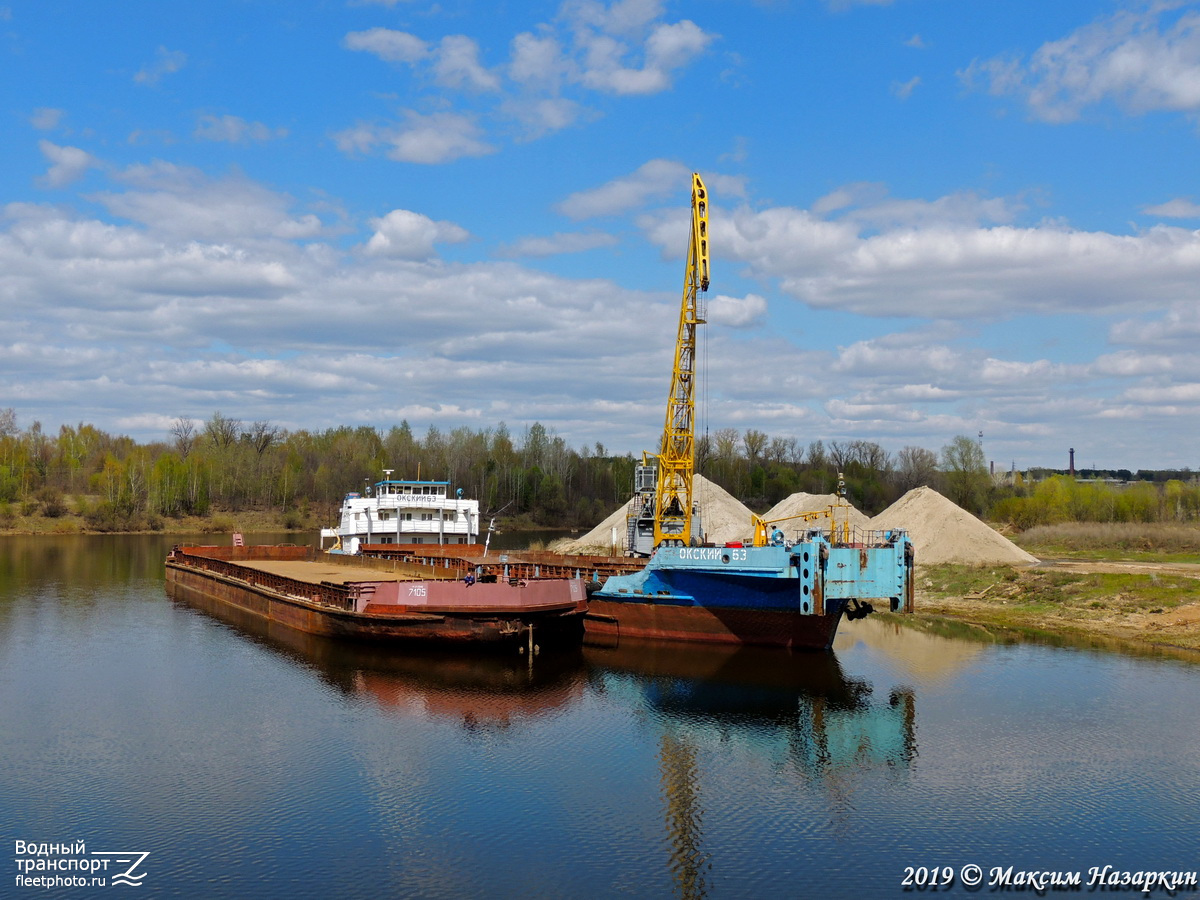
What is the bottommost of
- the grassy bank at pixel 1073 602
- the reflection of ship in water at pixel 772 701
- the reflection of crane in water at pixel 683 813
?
the reflection of crane in water at pixel 683 813

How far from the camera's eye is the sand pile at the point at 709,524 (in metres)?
61.3

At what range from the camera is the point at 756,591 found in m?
28.0

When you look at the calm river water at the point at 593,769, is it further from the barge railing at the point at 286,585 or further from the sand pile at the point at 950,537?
the sand pile at the point at 950,537

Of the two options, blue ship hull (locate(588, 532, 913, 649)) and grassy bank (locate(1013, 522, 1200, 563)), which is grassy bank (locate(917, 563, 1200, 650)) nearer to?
blue ship hull (locate(588, 532, 913, 649))

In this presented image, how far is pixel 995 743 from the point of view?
62.5 ft

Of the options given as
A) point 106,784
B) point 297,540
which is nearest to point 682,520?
point 106,784

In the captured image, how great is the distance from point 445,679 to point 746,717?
8.27m

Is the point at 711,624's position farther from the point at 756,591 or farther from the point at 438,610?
the point at 438,610

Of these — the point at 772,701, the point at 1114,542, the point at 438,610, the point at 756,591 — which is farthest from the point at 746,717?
the point at 1114,542

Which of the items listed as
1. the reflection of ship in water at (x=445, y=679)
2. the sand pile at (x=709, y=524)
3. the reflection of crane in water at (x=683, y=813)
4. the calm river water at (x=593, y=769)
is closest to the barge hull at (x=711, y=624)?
the calm river water at (x=593, y=769)

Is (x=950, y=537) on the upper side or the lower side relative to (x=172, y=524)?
upper

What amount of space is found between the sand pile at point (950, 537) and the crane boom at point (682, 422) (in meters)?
16.6

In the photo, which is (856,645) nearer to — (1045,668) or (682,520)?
(1045,668)

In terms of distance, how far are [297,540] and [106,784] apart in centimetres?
7324
